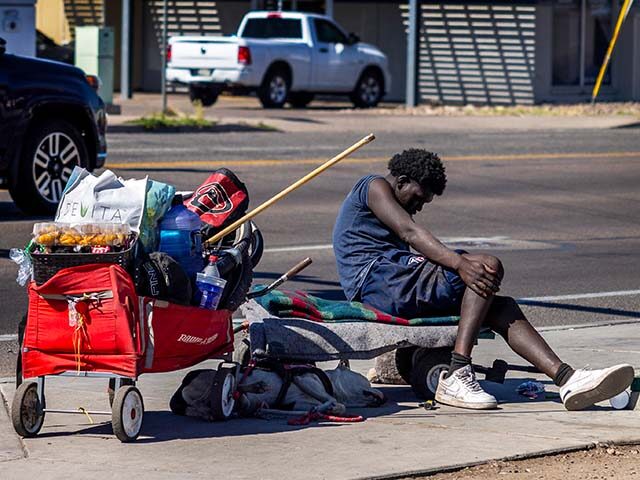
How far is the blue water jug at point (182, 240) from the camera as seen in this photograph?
21.5 feet

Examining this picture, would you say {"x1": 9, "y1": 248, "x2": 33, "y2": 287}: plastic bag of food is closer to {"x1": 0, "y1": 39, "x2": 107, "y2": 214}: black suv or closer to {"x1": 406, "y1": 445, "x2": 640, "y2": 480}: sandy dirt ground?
{"x1": 406, "y1": 445, "x2": 640, "y2": 480}: sandy dirt ground

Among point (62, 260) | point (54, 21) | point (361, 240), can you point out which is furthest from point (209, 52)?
point (62, 260)

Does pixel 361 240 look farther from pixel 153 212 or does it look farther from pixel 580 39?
pixel 580 39

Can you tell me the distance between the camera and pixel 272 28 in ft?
98.9

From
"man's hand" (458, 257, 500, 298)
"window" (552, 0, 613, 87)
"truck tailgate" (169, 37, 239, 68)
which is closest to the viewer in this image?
"man's hand" (458, 257, 500, 298)

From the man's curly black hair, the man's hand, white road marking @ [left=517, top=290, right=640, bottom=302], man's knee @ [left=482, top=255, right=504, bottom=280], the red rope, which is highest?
the man's curly black hair

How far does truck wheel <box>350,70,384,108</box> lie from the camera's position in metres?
30.9

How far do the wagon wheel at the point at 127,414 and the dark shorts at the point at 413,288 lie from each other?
151 centimetres

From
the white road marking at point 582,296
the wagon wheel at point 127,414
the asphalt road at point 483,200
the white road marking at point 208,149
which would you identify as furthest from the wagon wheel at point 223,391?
the white road marking at point 208,149

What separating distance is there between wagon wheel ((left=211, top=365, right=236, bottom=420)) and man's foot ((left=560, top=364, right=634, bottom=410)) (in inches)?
63.7

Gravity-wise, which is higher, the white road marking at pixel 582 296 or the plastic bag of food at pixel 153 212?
the plastic bag of food at pixel 153 212

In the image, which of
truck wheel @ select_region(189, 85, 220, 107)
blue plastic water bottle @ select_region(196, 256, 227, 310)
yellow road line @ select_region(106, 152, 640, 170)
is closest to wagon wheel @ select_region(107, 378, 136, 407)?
blue plastic water bottle @ select_region(196, 256, 227, 310)

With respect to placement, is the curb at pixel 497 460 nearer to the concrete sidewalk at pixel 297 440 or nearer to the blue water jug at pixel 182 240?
the concrete sidewalk at pixel 297 440

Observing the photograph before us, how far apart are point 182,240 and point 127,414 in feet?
2.84
